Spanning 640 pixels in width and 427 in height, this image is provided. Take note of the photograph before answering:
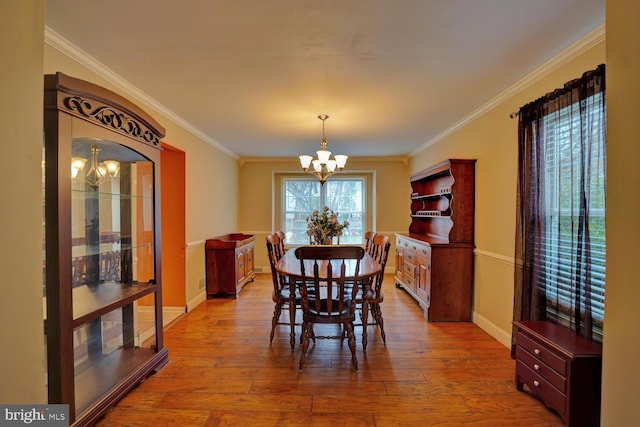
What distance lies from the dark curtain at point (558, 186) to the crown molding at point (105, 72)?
342 cm

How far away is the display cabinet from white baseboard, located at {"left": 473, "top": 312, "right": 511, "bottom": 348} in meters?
3.15

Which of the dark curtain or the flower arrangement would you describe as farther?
the flower arrangement

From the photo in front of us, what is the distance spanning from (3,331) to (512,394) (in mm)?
2776

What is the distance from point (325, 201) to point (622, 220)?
532cm

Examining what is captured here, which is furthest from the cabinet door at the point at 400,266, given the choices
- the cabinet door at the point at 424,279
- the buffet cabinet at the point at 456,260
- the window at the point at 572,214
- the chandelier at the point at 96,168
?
the chandelier at the point at 96,168

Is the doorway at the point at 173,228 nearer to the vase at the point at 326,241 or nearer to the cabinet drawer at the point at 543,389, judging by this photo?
the vase at the point at 326,241

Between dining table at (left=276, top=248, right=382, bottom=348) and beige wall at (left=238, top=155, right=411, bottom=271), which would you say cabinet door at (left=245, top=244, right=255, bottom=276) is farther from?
dining table at (left=276, top=248, right=382, bottom=348)

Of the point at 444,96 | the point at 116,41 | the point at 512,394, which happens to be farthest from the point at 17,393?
the point at 444,96

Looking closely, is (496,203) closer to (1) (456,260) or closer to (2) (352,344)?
(1) (456,260)

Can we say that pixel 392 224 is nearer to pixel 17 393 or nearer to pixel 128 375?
pixel 128 375

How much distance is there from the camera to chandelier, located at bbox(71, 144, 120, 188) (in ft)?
5.80

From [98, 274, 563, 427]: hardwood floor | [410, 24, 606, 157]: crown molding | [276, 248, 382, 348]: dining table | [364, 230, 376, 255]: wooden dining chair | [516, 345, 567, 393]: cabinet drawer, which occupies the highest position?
[410, 24, 606, 157]: crown molding

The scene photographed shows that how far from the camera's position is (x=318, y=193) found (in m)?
6.33

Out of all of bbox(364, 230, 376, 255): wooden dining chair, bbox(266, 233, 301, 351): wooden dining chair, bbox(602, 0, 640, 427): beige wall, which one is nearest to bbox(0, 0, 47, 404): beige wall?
bbox(266, 233, 301, 351): wooden dining chair
